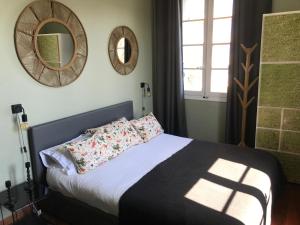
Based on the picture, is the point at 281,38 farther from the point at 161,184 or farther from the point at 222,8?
the point at 161,184

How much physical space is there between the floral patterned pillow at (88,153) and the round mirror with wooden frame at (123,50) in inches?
49.1

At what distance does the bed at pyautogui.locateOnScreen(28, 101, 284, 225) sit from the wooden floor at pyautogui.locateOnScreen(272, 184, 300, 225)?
0.28 metres

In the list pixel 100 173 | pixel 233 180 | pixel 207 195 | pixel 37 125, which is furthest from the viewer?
pixel 37 125

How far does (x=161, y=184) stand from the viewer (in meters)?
2.09

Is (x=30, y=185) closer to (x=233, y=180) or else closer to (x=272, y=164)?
(x=233, y=180)

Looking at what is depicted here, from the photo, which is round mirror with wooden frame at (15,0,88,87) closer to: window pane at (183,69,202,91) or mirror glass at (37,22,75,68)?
mirror glass at (37,22,75,68)

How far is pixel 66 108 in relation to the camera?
9.20 ft

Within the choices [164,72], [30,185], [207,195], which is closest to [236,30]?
[164,72]

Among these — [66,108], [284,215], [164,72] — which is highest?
[164,72]

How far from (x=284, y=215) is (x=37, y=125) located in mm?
2577

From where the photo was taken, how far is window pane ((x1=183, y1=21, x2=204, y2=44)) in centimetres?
382

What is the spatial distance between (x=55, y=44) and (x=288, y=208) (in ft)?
9.61

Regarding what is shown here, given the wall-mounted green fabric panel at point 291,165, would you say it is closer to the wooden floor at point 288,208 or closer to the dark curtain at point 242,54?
the wooden floor at point 288,208

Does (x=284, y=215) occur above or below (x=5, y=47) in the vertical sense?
below
